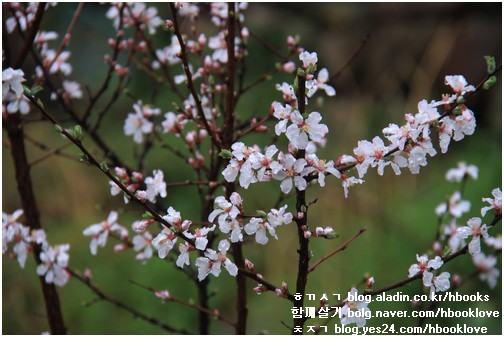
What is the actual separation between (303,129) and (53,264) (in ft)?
4.20

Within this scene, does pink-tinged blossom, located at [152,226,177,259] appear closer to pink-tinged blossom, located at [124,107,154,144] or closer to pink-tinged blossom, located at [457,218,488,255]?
pink-tinged blossom, located at [457,218,488,255]

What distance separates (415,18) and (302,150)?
6540 millimetres

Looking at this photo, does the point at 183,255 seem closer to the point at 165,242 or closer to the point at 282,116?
the point at 165,242

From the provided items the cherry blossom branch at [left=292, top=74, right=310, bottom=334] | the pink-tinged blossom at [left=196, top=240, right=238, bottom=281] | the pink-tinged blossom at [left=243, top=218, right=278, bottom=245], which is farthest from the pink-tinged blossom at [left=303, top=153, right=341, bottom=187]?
the pink-tinged blossom at [left=196, top=240, right=238, bottom=281]

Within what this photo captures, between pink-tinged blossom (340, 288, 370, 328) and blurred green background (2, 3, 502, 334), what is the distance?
0.92 metres

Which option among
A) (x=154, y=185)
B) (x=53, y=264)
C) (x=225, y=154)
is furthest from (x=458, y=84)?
(x=53, y=264)

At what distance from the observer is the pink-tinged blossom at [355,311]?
5.42 ft

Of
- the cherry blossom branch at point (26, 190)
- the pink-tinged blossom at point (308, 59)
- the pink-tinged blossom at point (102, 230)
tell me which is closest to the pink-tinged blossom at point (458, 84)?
the pink-tinged blossom at point (308, 59)

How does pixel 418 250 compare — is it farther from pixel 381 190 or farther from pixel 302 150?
pixel 302 150

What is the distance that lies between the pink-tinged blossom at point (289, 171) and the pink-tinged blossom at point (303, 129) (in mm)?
39

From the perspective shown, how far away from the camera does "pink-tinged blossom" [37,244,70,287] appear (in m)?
2.20

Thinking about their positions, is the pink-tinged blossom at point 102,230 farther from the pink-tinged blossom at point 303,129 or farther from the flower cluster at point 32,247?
the pink-tinged blossom at point 303,129

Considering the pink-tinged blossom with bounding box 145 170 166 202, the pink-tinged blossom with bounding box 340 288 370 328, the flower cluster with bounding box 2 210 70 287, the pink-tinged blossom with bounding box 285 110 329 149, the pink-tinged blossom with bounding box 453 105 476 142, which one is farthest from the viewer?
the flower cluster with bounding box 2 210 70 287

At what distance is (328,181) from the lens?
557cm
